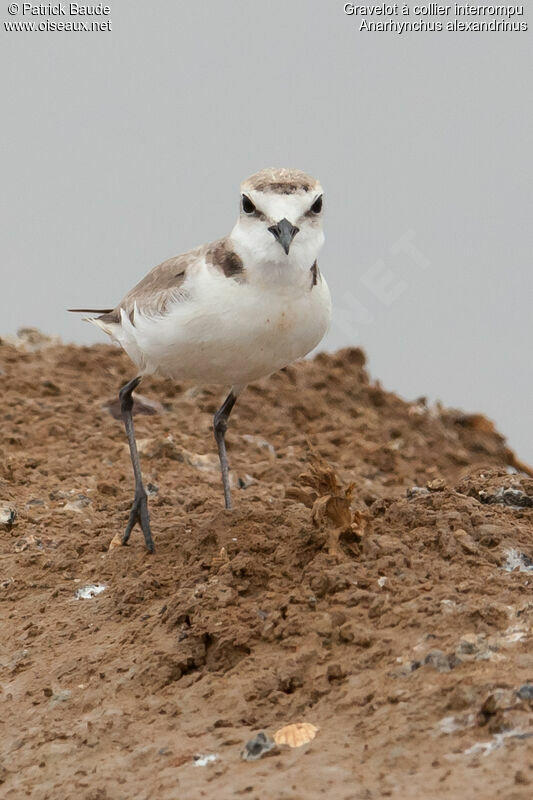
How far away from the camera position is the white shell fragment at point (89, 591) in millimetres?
5840

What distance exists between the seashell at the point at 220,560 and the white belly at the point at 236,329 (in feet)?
3.07

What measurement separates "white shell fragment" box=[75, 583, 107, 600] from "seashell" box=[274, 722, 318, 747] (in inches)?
77.2

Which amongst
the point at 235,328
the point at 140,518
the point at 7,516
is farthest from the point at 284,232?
the point at 7,516

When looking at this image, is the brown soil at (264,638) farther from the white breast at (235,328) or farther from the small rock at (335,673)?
the white breast at (235,328)

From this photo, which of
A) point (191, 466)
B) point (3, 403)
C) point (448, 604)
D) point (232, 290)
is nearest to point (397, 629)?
point (448, 604)

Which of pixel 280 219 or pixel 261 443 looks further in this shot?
pixel 261 443

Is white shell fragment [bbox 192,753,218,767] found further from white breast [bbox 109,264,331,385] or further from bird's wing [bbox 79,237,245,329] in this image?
bird's wing [bbox 79,237,245,329]

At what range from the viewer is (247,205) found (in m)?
5.36

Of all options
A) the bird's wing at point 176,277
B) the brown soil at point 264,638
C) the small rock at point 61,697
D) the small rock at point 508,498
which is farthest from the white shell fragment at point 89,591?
the small rock at point 508,498

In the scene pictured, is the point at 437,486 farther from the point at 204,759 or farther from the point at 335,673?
the point at 204,759

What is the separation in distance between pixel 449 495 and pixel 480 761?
82.2 inches

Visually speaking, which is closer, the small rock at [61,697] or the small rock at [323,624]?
the small rock at [323,624]

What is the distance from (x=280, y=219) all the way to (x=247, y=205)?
267mm

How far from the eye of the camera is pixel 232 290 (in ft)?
17.8
